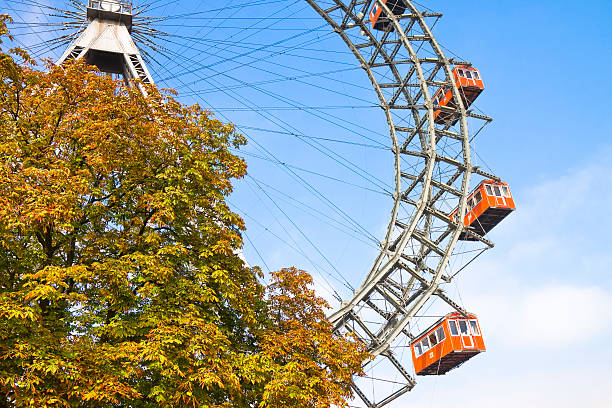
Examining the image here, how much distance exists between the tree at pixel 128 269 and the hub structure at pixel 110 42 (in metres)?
11.5

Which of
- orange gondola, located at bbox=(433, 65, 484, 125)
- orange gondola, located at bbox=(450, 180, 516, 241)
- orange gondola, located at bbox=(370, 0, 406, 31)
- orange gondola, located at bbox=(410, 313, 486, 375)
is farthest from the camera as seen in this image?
orange gondola, located at bbox=(433, 65, 484, 125)

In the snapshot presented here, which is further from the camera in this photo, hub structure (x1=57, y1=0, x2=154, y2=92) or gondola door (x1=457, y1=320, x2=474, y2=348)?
gondola door (x1=457, y1=320, x2=474, y2=348)

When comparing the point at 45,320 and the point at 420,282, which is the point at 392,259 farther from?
the point at 45,320

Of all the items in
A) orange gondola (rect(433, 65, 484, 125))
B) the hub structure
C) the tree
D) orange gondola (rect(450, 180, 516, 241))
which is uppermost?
orange gondola (rect(433, 65, 484, 125))

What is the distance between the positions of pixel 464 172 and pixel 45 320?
84.6 feet

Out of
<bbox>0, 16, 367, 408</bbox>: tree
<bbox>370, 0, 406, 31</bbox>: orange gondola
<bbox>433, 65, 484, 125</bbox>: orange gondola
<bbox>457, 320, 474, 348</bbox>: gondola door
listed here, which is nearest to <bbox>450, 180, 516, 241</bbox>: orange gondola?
<bbox>433, 65, 484, 125</bbox>: orange gondola

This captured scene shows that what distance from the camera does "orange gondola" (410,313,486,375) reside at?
85.6ft

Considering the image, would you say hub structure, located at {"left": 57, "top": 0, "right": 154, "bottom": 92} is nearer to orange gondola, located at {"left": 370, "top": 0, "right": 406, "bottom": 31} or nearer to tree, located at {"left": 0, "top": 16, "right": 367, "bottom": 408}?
tree, located at {"left": 0, "top": 16, "right": 367, "bottom": 408}

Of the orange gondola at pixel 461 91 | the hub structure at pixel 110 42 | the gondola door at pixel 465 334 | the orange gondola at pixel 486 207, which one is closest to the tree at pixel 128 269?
the hub structure at pixel 110 42

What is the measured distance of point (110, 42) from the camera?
85.7ft

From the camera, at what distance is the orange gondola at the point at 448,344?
85.6ft

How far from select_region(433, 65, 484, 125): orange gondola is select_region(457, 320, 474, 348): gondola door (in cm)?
1281

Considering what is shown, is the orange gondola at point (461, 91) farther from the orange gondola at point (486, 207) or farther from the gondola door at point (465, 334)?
the gondola door at point (465, 334)

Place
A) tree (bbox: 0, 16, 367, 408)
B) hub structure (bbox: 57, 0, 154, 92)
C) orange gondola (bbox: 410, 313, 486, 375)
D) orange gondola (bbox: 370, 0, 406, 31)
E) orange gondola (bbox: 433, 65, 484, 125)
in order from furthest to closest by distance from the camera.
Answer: orange gondola (bbox: 433, 65, 484, 125)
orange gondola (bbox: 370, 0, 406, 31)
orange gondola (bbox: 410, 313, 486, 375)
hub structure (bbox: 57, 0, 154, 92)
tree (bbox: 0, 16, 367, 408)
